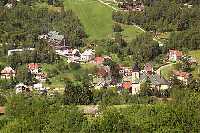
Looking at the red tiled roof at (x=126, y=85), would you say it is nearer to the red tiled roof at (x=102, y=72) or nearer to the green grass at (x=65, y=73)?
the red tiled roof at (x=102, y=72)

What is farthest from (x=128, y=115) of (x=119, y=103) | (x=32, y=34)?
(x=32, y=34)

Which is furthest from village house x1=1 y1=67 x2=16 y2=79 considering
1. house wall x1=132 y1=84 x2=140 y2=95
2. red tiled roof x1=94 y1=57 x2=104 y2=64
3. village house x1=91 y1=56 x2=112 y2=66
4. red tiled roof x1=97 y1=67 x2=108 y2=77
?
house wall x1=132 y1=84 x2=140 y2=95

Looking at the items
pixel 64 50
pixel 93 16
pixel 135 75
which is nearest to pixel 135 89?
pixel 135 75

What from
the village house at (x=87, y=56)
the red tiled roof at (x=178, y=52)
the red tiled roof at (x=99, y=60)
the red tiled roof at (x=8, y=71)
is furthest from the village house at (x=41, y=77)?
the red tiled roof at (x=178, y=52)

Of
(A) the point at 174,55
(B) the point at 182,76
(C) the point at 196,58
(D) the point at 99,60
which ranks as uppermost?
(A) the point at 174,55

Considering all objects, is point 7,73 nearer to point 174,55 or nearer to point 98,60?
point 98,60
